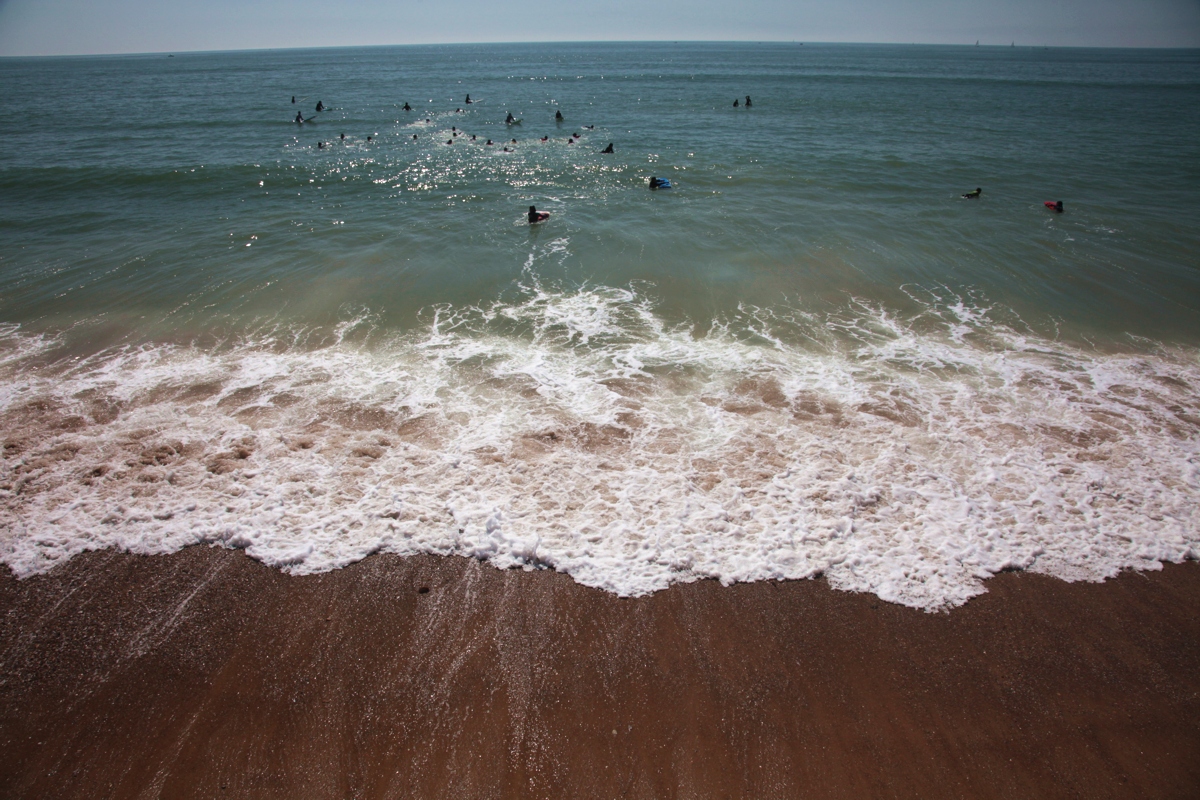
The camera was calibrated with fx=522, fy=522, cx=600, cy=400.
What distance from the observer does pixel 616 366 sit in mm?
12500

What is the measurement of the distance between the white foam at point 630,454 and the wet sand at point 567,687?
0.46m

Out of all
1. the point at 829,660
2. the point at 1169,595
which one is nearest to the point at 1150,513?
the point at 1169,595

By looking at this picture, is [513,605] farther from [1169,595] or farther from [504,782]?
[1169,595]

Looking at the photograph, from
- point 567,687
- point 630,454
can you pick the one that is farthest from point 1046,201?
point 567,687

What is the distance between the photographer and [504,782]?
5430 mm

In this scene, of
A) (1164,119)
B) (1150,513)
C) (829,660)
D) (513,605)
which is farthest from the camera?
(1164,119)

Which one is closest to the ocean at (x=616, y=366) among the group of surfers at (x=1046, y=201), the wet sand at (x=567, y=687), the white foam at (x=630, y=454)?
the white foam at (x=630, y=454)

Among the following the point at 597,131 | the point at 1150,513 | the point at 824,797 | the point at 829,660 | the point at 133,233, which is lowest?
the point at 824,797

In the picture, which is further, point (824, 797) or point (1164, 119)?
point (1164, 119)

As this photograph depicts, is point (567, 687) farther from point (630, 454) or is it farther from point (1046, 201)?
point (1046, 201)

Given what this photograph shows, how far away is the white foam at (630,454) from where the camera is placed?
7879 mm

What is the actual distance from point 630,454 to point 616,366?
3.39m

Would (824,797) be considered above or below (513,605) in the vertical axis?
below

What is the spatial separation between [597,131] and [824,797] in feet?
143
